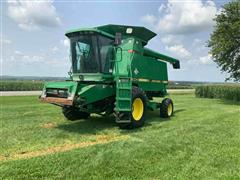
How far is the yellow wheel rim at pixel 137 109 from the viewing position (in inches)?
398

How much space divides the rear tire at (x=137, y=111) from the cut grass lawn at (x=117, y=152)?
0.26m

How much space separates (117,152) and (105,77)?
→ 3.66 metres

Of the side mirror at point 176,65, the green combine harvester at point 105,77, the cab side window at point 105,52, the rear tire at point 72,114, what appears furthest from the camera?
the side mirror at point 176,65

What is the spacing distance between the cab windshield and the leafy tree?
14951mm

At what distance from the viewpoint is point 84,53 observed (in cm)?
998

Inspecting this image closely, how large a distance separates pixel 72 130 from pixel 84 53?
2.51 m

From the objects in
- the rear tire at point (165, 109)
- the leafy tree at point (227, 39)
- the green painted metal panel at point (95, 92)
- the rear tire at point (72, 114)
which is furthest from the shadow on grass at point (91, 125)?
the leafy tree at point (227, 39)

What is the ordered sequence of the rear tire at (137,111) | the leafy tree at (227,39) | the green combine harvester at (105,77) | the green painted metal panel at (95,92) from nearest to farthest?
the green painted metal panel at (95,92) → the green combine harvester at (105,77) → the rear tire at (137,111) → the leafy tree at (227,39)

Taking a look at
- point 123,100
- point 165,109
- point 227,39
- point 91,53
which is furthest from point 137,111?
point 227,39

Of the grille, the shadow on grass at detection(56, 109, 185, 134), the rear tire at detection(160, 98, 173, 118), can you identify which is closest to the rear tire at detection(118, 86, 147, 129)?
the shadow on grass at detection(56, 109, 185, 134)

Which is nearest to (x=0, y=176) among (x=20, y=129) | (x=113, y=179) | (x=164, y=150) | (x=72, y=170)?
(x=72, y=170)

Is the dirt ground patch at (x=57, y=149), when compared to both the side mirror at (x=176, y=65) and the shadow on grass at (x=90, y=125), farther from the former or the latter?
the side mirror at (x=176, y=65)

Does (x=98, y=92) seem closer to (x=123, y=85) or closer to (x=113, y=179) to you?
(x=123, y=85)

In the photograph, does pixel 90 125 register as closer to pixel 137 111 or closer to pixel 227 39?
pixel 137 111
